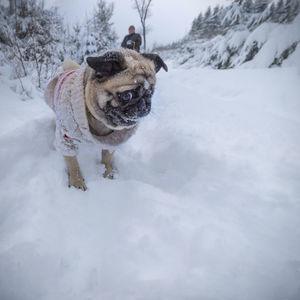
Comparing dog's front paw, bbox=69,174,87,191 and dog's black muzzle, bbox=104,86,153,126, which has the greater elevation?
dog's black muzzle, bbox=104,86,153,126

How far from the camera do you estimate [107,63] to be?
1.28 metres

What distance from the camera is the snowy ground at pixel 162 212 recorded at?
1.00 metres

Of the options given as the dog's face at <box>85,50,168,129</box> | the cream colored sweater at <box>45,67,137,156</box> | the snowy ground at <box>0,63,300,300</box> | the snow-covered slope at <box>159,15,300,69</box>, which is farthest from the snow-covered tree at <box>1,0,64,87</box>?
the snow-covered slope at <box>159,15,300,69</box>

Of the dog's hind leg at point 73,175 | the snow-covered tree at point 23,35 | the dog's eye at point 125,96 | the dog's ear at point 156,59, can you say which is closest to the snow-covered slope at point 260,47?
the dog's ear at point 156,59

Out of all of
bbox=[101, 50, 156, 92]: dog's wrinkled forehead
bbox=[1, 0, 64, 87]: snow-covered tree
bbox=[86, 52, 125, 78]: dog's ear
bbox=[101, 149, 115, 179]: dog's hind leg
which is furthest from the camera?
bbox=[1, 0, 64, 87]: snow-covered tree

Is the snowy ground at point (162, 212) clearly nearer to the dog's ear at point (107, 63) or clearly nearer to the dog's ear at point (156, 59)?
the dog's ear at point (156, 59)

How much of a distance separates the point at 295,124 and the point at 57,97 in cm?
288

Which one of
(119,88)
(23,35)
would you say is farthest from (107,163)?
(23,35)

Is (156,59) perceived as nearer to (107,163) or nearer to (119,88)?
(119,88)

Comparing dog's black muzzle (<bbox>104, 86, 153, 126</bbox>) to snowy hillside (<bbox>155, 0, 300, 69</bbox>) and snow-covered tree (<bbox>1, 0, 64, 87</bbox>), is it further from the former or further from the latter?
snowy hillside (<bbox>155, 0, 300, 69</bbox>)

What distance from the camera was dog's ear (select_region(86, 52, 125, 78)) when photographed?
3.99 ft

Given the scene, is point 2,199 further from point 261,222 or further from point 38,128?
point 261,222

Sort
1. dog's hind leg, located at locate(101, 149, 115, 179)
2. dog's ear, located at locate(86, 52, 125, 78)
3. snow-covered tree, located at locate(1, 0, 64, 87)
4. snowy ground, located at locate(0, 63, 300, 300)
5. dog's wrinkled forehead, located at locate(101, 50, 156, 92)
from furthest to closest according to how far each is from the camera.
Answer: snow-covered tree, located at locate(1, 0, 64, 87) → dog's hind leg, located at locate(101, 149, 115, 179) → dog's wrinkled forehead, located at locate(101, 50, 156, 92) → dog's ear, located at locate(86, 52, 125, 78) → snowy ground, located at locate(0, 63, 300, 300)

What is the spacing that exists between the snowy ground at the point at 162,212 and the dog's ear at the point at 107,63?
110 centimetres
